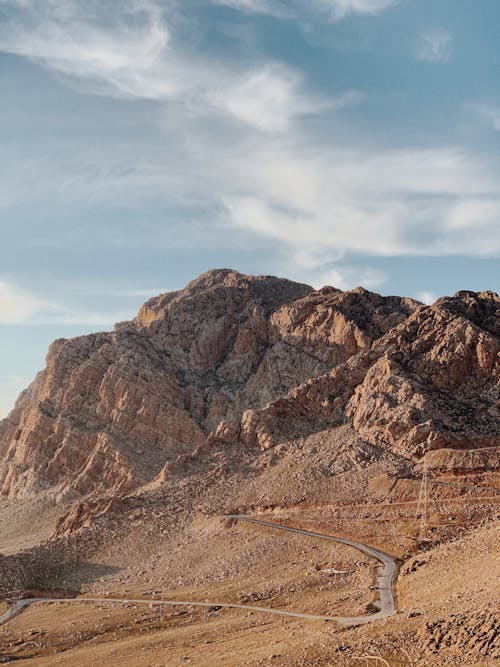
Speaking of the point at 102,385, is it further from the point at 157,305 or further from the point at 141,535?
the point at 141,535

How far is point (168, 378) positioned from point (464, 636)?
117m

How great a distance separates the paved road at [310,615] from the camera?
Answer: 163 ft

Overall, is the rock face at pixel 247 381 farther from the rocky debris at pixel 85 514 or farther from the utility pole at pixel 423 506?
the rocky debris at pixel 85 514

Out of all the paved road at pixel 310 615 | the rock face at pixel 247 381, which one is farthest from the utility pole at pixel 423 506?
the rock face at pixel 247 381

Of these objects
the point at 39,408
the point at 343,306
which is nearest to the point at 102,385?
the point at 39,408

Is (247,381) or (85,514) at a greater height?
(247,381)

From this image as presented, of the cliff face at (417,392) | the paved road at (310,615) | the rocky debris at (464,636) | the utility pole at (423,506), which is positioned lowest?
the paved road at (310,615)

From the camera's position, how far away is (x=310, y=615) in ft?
172

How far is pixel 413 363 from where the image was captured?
104812 mm

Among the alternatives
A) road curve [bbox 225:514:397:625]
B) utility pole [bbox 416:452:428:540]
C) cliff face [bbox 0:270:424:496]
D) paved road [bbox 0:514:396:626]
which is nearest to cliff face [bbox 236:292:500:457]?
utility pole [bbox 416:452:428:540]

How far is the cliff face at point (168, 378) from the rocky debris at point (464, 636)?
90090 millimetres

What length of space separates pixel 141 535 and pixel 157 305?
99.3 m

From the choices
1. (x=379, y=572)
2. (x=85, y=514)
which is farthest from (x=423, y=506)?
(x=85, y=514)

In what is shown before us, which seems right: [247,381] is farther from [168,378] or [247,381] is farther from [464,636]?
[464,636]
